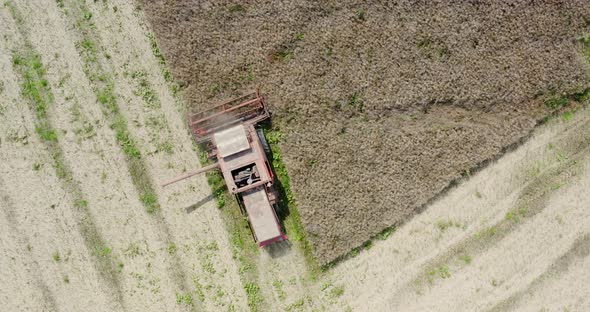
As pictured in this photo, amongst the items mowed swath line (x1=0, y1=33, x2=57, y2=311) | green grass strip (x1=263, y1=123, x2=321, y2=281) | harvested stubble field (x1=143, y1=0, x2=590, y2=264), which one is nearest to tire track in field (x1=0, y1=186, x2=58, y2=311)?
mowed swath line (x1=0, y1=33, x2=57, y2=311)

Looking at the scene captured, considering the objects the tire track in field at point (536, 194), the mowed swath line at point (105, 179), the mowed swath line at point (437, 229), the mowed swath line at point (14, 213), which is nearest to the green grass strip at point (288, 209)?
the mowed swath line at point (437, 229)

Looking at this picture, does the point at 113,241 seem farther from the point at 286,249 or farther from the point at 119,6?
the point at 119,6

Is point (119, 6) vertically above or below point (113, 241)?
above

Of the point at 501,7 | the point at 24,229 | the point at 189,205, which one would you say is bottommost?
the point at 189,205

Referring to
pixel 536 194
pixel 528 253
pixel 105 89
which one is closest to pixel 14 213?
pixel 105 89

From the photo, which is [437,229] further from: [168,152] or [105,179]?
[105,179]

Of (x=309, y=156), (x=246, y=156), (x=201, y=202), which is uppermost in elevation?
(x=246, y=156)

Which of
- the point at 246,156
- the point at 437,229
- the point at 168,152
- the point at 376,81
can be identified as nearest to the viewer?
the point at 246,156

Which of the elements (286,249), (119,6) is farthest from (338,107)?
(119,6)
